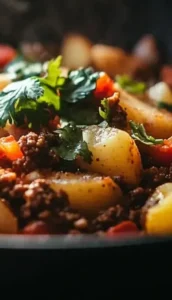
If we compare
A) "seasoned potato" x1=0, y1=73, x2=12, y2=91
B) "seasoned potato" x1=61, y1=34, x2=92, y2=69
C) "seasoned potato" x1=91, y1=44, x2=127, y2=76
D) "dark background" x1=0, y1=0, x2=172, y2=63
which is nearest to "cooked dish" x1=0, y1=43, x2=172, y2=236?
"seasoned potato" x1=0, y1=73, x2=12, y2=91

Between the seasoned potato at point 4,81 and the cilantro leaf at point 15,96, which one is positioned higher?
the seasoned potato at point 4,81

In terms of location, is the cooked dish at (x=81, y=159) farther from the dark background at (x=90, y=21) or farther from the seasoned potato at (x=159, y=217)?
the dark background at (x=90, y=21)

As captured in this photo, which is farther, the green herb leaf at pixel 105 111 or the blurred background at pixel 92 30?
the blurred background at pixel 92 30

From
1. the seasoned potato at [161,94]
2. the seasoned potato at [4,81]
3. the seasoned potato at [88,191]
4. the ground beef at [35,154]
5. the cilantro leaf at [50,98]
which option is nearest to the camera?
the seasoned potato at [88,191]

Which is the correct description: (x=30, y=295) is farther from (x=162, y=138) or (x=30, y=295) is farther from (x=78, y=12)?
(x=78, y=12)

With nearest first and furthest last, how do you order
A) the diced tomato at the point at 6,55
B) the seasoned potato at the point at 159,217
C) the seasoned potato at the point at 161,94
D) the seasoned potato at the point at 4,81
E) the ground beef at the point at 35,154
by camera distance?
1. the seasoned potato at the point at 159,217
2. the ground beef at the point at 35,154
3. the seasoned potato at the point at 4,81
4. the seasoned potato at the point at 161,94
5. the diced tomato at the point at 6,55

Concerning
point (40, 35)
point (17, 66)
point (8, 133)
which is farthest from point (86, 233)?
point (40, 35)

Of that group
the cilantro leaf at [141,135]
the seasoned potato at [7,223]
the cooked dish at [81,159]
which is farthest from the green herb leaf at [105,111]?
the seasoned potato at [7,223]

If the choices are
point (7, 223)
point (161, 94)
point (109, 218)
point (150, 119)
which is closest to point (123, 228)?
point (109, 218)

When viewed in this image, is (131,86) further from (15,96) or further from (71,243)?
(71,243)

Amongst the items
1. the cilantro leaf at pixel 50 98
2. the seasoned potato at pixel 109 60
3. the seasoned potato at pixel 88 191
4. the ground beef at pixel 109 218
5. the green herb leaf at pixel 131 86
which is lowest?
the ground beef at pixel 109 218
